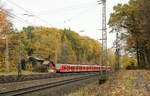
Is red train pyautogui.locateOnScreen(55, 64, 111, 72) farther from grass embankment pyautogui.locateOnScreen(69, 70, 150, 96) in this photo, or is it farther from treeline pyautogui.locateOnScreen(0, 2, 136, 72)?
grass embankment pyautogui.locateOnScreen(69, 70, 150, 96)

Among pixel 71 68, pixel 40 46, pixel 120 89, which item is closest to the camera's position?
pixel 120 89

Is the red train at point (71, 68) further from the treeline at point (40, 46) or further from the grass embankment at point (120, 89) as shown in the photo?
the grass embankment at point (120, 89)

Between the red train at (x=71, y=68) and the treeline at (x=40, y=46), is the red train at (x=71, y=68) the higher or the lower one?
the lower one

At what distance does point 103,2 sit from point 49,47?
33.7 metres

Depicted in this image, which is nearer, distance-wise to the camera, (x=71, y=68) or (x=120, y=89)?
(x=120, y=89)

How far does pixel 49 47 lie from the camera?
4669 cm

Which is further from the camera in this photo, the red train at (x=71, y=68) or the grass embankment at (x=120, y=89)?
the red train at (x=71, y=68)

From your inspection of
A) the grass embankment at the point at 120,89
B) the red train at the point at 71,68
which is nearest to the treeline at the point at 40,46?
the red train at the point at 71,68

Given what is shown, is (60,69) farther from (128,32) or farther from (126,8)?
(126,8)

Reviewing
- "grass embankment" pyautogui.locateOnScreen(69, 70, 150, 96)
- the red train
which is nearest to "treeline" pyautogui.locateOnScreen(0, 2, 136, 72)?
the red train

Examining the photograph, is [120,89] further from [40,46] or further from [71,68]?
[40,46]

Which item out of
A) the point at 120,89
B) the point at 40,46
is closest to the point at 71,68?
the point at 40,46

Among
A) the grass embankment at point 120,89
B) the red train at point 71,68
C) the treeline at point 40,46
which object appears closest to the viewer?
the grass embankment at point 120,89

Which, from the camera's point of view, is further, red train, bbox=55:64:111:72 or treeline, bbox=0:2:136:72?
red train, bbox=55:64:111:72
